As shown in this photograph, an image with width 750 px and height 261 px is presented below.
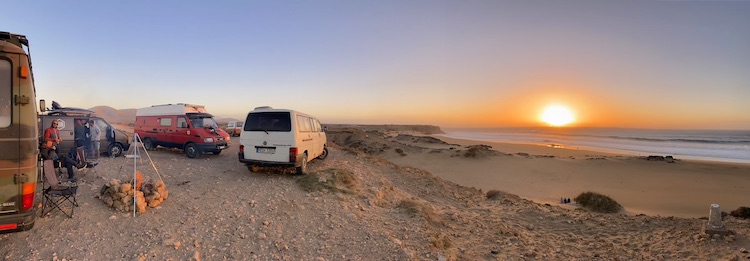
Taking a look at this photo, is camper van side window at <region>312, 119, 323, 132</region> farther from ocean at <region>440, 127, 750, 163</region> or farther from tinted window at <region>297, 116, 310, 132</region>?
ocean at <region>440, 127, 750, 163</region>

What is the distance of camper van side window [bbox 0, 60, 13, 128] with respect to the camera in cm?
416

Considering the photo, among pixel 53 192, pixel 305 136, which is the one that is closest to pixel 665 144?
pixel 305 136

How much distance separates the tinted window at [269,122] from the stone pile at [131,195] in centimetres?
354

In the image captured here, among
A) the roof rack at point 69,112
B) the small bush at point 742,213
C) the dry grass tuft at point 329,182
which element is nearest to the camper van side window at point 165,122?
the roof rack at point 69,112

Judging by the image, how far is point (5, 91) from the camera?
420 cm

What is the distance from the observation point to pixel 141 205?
6449mm

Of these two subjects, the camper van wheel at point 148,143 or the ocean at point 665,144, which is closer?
the camper van wheel at point 148,143

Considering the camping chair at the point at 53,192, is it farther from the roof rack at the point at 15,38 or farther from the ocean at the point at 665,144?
the ocean at the point at 665,144

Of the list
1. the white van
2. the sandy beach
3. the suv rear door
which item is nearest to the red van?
the white van

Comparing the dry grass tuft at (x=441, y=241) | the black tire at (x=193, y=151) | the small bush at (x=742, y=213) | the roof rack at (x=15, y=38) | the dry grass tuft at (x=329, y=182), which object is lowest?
the small bush at (x=742, y=213)

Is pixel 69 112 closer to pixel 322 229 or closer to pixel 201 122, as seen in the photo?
pixel 201 122

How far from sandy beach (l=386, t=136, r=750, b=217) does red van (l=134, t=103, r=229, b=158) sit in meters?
12.8

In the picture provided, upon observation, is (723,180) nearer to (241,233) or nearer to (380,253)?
(380,253)

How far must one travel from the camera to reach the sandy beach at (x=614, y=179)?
1448 centimetres
